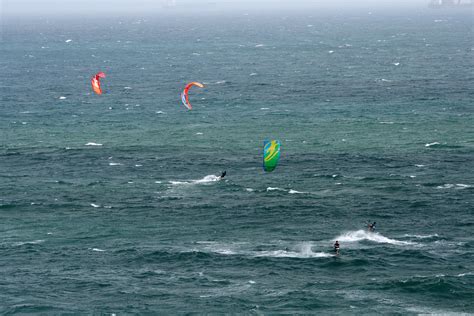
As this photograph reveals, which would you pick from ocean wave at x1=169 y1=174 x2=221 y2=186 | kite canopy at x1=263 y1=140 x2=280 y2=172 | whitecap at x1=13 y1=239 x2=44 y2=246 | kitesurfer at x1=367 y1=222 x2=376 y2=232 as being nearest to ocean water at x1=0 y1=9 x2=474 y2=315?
whitecap at x1=13 y1=239 x2=44 y2=246

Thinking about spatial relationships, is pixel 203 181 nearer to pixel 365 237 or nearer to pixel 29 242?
pixel 29 242

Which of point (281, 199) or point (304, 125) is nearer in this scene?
point (281, 199)

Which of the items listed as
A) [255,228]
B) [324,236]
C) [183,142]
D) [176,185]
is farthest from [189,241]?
[183,142]

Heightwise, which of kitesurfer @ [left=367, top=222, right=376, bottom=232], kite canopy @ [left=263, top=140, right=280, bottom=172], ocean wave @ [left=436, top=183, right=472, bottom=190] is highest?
kite canopy @ [left=263, top=140, right=280, bottom=172]

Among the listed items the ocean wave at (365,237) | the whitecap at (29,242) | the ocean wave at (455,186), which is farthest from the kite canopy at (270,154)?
the ocean wave at (455,186)

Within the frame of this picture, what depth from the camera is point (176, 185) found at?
11725cm

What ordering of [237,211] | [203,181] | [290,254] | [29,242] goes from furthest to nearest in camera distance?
[203,181] < [237,211] < [29,242] < [290,254]

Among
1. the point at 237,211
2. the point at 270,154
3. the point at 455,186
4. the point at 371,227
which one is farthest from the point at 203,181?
the point at 455,186

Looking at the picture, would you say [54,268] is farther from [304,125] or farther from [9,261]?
[304,125]

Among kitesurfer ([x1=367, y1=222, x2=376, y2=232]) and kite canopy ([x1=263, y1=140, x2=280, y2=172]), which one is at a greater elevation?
kite canopy ([x1=263, y1=140, x2=280, y2=172])

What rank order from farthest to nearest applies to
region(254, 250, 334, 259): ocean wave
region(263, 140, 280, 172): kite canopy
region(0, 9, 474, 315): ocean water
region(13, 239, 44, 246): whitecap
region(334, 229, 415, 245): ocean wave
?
region(263, 140, 280, 172): kite canopy < region(13, 239, 44, 246): whitecap < region(334, 229, 415, 245): ocean wave < region(254, 250, 334, 259): ocean wave < region(0, 9, 474, 315): ocean water

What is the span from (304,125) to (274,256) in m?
70.8

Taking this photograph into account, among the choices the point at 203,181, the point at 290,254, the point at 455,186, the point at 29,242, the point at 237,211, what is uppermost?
the point at 455,186

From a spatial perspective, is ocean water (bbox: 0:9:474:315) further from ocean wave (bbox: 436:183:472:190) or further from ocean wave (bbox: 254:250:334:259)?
ocean wave (bbox: 436:183:472:190)
